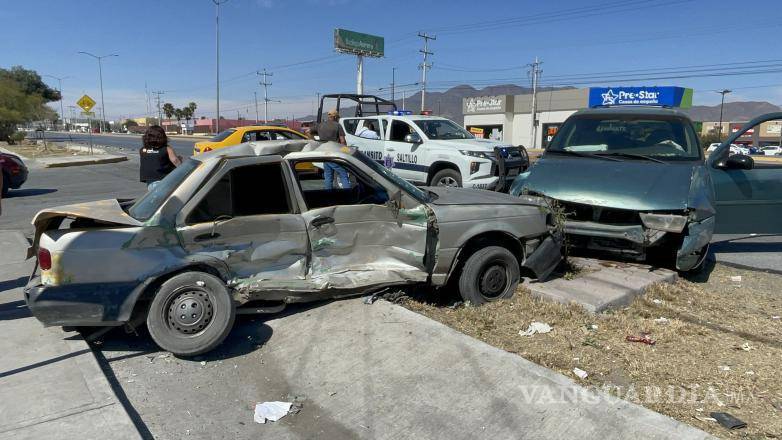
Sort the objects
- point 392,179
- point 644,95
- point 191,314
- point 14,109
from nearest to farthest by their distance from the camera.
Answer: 1. point 191,314
2. point 392,179
3. point 644,95
4. point 14,109

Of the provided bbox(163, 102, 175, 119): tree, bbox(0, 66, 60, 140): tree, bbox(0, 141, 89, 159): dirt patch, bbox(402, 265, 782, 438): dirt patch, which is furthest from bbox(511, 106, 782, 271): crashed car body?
bbox(163, 102, 175, 119): tree

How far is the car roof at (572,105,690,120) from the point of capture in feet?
22.9

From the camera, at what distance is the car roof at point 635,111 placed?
22.9 feet

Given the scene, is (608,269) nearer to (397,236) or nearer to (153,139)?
(397,236)

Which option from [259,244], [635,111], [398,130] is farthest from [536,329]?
[398,130]

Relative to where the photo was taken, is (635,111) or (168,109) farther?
(168,109)

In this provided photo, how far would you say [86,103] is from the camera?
2894 cm

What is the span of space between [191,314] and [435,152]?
7.57m

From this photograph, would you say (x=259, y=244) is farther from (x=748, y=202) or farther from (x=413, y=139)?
(x=413, y=139)

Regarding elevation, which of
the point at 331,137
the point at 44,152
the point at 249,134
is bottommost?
the point at 44,152

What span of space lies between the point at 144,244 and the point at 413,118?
8.38 m

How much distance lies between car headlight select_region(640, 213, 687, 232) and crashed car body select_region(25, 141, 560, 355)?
1.03m

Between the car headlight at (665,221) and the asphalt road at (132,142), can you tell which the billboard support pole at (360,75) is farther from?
the car headlight at (665,221)

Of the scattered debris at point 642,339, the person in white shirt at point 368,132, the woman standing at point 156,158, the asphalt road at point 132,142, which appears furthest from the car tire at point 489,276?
the asphalt road at point 132,142
